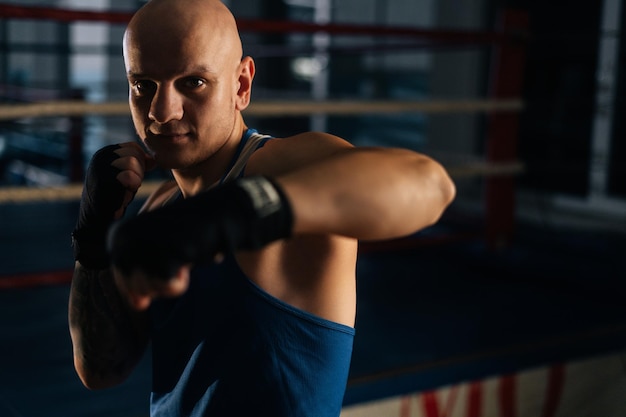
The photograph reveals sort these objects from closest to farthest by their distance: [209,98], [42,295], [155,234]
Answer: [155,234] < [209,98] < [42,295]

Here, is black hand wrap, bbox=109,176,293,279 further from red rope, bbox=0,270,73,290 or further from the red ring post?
the red ring post

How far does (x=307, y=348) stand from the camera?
82 centimetres

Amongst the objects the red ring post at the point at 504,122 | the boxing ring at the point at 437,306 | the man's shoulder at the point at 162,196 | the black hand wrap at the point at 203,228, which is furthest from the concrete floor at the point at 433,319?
the black hand wrap at the point at 203,228

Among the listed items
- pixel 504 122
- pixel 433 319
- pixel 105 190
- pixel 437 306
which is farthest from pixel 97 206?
pixel 504 122

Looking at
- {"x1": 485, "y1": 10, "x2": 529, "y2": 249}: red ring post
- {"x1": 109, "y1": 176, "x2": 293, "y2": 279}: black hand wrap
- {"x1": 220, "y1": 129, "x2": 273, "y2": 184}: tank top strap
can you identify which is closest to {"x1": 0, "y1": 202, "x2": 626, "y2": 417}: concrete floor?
{"x1": 485, "y1": 10, "x2": 529, "y2": 249}: red ring post

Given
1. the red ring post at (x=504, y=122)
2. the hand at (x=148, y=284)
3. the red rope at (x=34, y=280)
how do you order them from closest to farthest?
the hand at (x=148, y=284)
the red rope at (x=34, y=280)
the red ring post at (x=504, y=122)

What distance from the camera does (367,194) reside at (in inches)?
24.1

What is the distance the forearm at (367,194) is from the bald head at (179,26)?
208mm

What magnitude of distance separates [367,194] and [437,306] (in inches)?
73.6

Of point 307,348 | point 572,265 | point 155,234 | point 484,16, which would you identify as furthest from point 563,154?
point 155,234

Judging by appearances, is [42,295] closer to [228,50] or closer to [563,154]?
[228,50]

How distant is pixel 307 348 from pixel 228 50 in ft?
1.05

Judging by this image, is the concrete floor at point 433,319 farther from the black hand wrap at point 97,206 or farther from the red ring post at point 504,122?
the black hand wrap at point 97,206

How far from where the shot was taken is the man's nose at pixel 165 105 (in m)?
0.76
